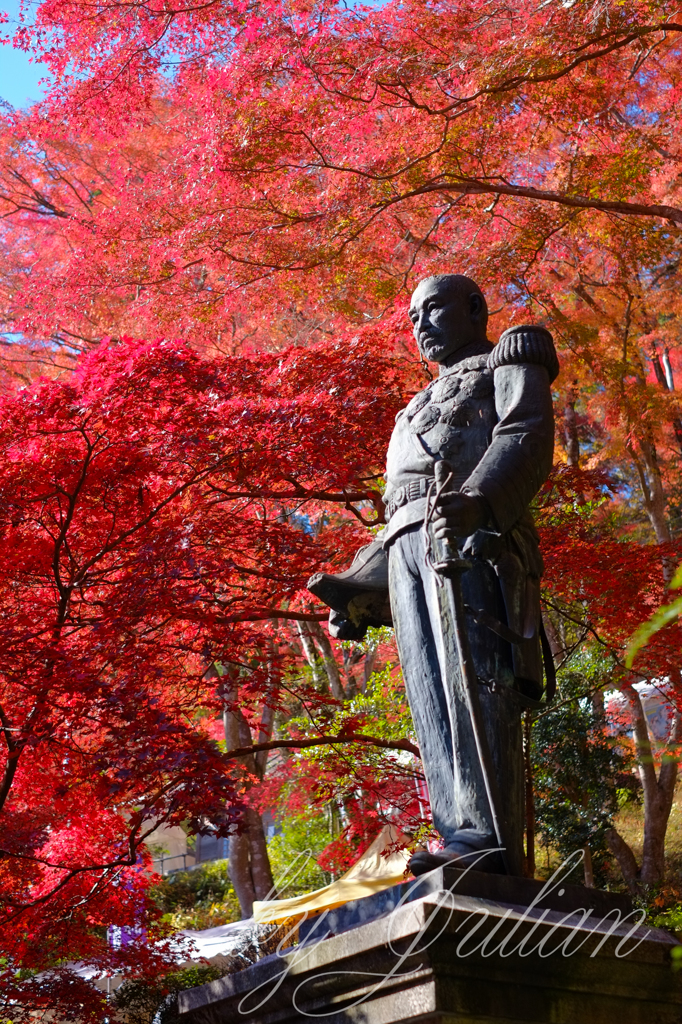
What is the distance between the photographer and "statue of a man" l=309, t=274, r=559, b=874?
129 inches

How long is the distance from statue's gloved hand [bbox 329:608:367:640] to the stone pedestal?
45.0 inches

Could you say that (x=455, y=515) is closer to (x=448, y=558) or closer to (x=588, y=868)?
(x=448, y=558)

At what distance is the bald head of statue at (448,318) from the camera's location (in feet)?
13.5

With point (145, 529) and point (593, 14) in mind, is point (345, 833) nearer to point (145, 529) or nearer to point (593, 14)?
point (145, 529)

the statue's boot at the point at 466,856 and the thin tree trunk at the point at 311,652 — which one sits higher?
the thin tree trunk at the point at 311,652

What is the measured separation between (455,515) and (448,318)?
1.28m

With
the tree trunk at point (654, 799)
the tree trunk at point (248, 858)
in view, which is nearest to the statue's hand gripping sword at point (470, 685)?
the tree trunk at point (654, 799)

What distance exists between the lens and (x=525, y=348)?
12.2 ft

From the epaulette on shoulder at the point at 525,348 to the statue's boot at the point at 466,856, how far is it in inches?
69.1

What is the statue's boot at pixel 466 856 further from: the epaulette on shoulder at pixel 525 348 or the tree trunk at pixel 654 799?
the tree trunk at pixel 654 799

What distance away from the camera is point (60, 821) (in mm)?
9414

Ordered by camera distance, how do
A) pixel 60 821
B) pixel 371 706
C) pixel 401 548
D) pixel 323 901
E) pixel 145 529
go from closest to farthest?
1. pixel 401 548
2. pixel 145 529
3. pixel 60 821
4. pixel 323 901
5. pixel 371 706

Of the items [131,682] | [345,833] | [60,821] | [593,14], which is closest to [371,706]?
[345,833]

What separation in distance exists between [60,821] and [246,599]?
3478 mm
